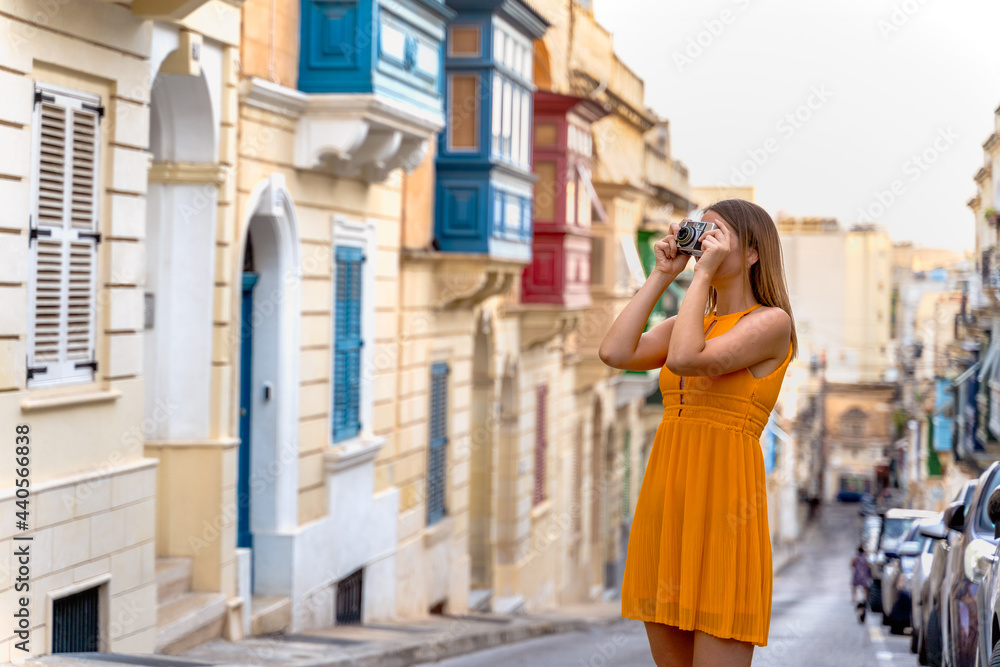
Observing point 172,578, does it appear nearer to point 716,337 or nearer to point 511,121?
point 716,337

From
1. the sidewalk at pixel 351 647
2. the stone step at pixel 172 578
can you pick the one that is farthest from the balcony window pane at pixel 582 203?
the stone step at pixel 172 578

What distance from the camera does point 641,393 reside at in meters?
32.9

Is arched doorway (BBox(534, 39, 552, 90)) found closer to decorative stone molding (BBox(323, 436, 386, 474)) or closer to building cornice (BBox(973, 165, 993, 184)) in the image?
decorative stone molding (BBox(323, 436, 386, 474))

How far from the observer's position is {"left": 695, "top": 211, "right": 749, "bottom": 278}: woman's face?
14.8 feet

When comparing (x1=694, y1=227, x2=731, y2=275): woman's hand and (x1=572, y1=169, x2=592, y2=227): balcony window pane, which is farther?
(x1=572, y1=169, x2=592, y2=227): balcony window pane

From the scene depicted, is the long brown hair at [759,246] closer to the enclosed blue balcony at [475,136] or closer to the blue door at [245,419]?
the blue door at [245,419]

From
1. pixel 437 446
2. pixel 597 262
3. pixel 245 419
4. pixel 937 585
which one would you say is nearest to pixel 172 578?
pixel 245 419

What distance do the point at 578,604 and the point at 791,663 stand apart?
17307 millimetres

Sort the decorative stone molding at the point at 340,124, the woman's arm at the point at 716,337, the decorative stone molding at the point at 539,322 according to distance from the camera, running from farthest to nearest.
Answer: the decorative stone molding at the point at 539,322 < the decorative stone molding at the point at 340,124 < the woman's arm at the point at 716,337

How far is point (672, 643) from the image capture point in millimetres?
4445

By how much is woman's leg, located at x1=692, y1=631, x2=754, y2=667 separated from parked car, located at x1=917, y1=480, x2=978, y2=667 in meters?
4.87

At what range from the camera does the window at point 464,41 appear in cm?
1783

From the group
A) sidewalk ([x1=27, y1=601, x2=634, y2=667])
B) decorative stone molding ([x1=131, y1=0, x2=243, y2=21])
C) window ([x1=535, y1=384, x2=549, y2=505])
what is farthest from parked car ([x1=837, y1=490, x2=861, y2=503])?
decorative stone molding ([x1=131, y1=0, x2=243, y2=21])

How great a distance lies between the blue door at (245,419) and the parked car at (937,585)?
227 inches
